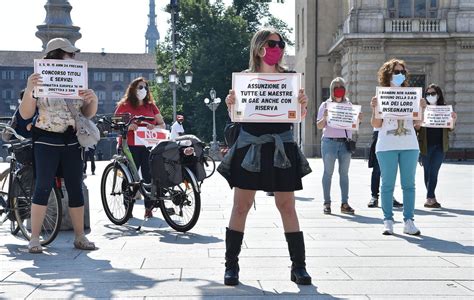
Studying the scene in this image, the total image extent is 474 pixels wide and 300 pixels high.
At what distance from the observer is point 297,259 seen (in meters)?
5.96

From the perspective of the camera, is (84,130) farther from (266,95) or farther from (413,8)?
(413,8)

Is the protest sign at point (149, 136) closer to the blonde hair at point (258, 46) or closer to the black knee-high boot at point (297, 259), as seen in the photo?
the blonde hair at point (258, 46)

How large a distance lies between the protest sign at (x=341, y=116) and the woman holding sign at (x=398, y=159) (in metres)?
2.15

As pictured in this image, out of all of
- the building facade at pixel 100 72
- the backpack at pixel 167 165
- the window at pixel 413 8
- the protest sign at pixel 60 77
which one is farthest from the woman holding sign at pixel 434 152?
the building facade at pixel 100 72

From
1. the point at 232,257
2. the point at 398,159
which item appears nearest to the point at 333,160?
the point at 398,159

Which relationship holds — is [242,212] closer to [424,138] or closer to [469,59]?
[424,138]

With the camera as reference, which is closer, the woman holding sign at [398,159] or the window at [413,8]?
the woman holding sign at [398,159]

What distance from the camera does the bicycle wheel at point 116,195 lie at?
9.65m

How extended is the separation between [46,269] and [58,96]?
1.73 m

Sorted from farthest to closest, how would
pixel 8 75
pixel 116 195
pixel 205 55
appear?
pixel 8 75 < pixel 205 55 < pixel 116 195

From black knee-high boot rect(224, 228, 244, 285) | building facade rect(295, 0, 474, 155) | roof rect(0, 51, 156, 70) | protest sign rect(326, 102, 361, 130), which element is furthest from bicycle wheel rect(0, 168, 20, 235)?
roof rect(0, 51, 156, 70)

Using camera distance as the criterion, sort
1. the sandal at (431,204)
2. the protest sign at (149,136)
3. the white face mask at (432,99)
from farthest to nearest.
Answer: the white face mask at (432,99) → the sandal at (431,204) → the protest sign at (149,136)

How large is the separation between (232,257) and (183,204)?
304cm

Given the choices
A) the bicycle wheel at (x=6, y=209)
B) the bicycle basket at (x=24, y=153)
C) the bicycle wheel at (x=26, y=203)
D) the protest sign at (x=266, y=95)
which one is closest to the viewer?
the protest sign at (x=266, y=95)
